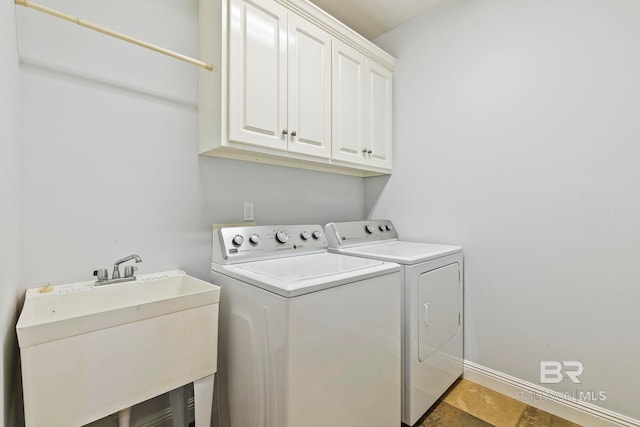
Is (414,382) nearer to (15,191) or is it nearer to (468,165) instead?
(468,165)

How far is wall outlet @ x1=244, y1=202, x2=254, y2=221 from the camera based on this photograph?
1810mm

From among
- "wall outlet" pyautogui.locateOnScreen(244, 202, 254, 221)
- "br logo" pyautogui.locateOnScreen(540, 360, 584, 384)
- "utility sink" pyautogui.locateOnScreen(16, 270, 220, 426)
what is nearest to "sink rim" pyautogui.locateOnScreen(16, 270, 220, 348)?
"utility sink" pyautogui.locateOnScreen(16, 270, 220, 426)

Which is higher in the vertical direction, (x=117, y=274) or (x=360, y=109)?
(x=360, y=109)

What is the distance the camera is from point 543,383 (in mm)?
1678

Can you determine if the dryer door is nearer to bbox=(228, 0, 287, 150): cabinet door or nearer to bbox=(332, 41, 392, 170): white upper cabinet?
bbox=(332, 41, 392, 170): white upper cabinet

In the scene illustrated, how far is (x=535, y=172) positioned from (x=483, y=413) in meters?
1.42

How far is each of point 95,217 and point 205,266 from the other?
571 millimetres

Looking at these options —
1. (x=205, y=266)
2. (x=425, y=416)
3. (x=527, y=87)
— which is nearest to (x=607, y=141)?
(x=527, y=87)

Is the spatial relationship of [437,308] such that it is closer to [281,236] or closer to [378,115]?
[281,236]

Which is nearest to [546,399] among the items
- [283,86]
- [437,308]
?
[437,308]

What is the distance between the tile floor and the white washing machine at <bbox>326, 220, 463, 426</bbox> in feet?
0.22

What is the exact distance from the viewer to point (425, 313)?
5.16 ft

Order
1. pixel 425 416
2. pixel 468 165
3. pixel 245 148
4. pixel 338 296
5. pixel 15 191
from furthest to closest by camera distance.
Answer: pixel 468 165 → pixel 425 416 → pixel 245 148 → pixel 338 296 → pixel 15 191

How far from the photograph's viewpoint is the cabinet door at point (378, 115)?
2.13 metres
